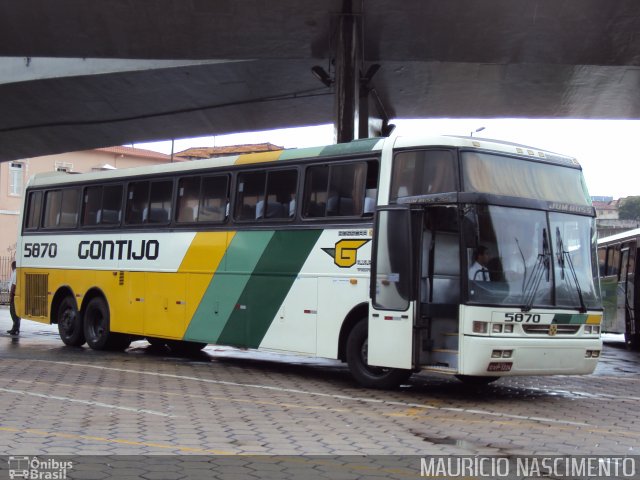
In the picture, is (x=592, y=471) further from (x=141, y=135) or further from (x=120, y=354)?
(x=141, y=135)

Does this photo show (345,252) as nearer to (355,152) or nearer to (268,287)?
(355,152)

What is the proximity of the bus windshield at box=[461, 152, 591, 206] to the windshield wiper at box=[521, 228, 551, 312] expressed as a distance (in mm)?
644

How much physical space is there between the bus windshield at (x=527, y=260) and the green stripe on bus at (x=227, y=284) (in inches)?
158

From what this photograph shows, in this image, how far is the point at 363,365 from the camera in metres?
11.7

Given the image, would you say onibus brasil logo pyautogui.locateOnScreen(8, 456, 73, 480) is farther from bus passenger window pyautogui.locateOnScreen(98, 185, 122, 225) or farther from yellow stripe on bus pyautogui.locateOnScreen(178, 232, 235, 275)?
bus passenger window pyautogui.locateOnScreen(98, 185, 122, 225)

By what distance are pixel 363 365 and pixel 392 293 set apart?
4.26 ft

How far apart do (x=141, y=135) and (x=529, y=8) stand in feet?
50.0

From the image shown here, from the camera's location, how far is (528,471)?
6547mm

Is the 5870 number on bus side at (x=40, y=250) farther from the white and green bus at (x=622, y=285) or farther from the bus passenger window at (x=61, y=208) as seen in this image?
the white and green bus at (x=622, y=285)

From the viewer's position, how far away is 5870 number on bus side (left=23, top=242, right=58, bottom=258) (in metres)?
18.2

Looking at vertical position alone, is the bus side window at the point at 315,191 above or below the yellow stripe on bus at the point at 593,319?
above

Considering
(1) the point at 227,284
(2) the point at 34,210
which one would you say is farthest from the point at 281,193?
(2) the point at 34,210

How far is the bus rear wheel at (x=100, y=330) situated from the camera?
1688 centimetres

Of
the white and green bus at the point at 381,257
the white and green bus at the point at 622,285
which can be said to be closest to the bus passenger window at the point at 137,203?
the white and green bus at the point at 381,257
